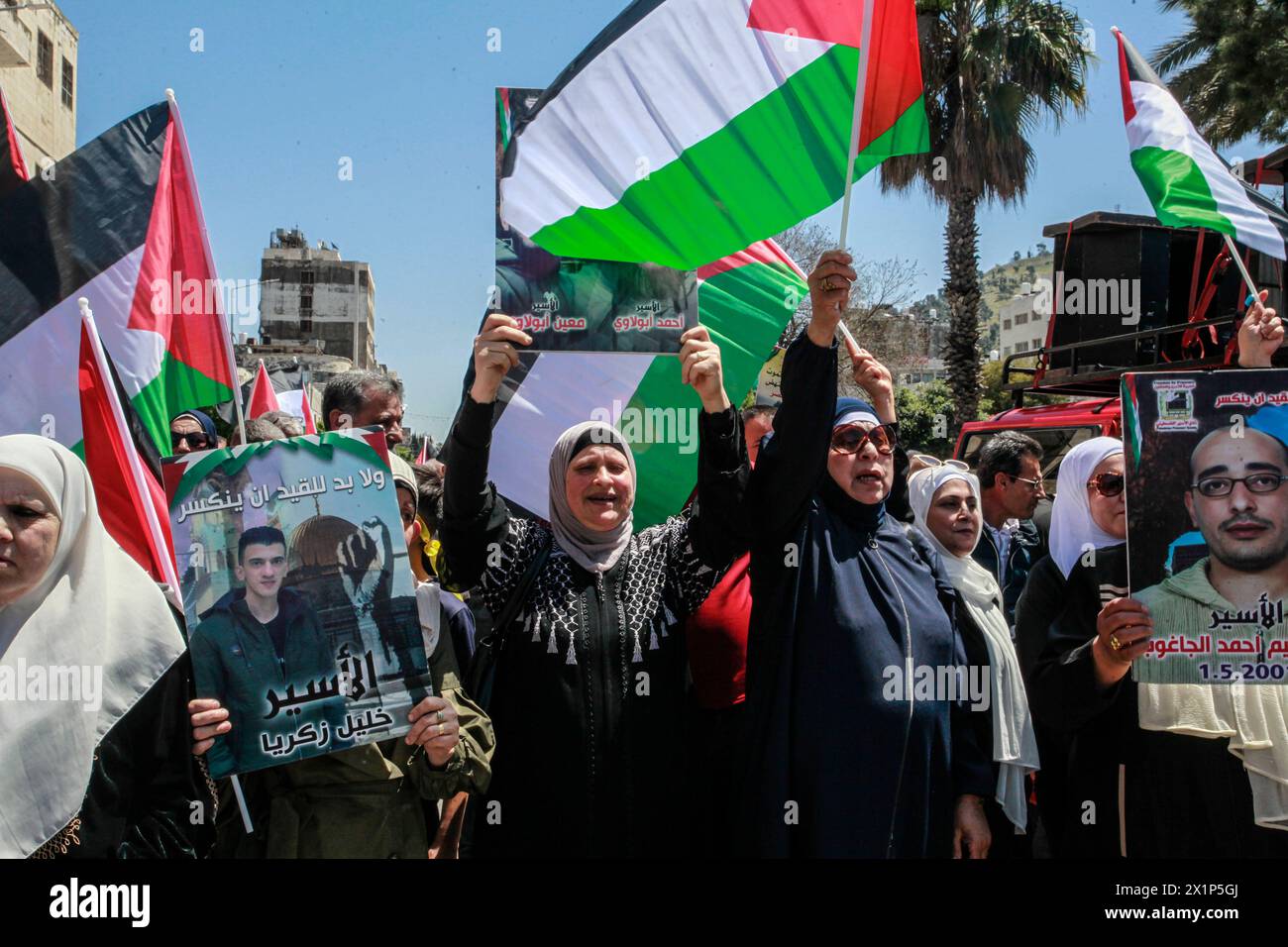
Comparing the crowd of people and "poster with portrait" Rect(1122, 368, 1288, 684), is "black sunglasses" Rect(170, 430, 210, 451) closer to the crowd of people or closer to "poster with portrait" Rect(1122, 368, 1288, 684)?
the crowd of people

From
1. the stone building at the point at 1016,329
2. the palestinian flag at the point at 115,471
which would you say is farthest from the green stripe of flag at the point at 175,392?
the stone building at the point at 1016,329

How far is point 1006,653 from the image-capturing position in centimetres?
331

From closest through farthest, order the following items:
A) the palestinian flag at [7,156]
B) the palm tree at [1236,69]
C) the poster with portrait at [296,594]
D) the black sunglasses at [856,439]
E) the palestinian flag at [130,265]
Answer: the poster with portrait at [296,594] < the black sunglasses at [856,439] < the palestinian flag at [130,265] < the palestinian flag at [7,156] < the palm tree at [1236,69]

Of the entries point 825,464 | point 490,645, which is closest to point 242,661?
point 490,645

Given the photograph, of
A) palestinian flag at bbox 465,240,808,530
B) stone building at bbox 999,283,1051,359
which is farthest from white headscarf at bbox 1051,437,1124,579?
stone building at bbox 999,283,1051,359

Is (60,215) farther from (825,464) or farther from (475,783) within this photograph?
(825,464)

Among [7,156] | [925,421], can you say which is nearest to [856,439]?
[7,156]

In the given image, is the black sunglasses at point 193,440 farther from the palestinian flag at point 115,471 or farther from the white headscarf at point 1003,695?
the white headscarf at point 1003,695

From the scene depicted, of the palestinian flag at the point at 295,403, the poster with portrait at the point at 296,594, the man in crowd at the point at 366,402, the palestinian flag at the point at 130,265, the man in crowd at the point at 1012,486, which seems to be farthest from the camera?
the palestinian flag at the point at 295,403

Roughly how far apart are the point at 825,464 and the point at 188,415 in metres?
3.43

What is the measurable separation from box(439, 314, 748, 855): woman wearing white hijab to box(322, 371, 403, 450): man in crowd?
1.65 m

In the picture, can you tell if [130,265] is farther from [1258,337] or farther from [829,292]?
[1258,337]

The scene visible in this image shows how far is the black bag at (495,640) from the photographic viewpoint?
2.73m

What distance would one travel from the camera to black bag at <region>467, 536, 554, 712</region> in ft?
8.95
